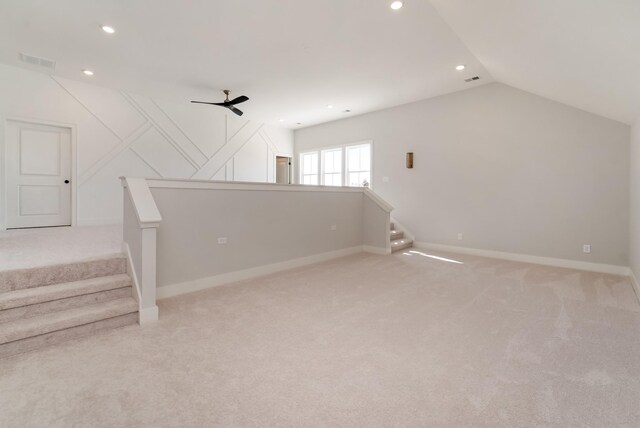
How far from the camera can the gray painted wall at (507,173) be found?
15.0 ft

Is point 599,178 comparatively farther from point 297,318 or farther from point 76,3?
point 76,3

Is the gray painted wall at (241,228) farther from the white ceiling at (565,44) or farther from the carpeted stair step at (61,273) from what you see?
the white ceiling at (565,44)

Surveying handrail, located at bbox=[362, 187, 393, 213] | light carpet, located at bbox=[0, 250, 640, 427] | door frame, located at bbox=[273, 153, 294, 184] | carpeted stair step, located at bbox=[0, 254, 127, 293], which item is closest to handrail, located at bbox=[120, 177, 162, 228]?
carpeted stair step, located at bbox=[0, 254, 127, 293]

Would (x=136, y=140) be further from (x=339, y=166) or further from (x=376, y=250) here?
(x=376, y=250)

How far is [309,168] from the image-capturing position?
912 centimetres

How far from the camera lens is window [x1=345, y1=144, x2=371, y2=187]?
7625 mm

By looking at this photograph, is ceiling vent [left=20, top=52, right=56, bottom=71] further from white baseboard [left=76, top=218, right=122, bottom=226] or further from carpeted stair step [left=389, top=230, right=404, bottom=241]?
carpeted stair step [left=389, top=230, right=404, bottom=241]

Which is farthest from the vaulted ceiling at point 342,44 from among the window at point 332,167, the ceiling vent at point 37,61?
the window at point 332,167

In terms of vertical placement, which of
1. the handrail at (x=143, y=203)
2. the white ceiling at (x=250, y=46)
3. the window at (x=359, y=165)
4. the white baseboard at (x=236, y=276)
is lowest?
the white baseboard at (x=236, y=276)

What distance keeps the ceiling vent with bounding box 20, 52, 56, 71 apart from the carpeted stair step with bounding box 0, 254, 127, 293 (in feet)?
13.4

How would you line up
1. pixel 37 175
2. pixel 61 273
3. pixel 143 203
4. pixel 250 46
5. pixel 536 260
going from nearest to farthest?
pixel 61 273 < pixel 143 203 < pixel 250 46 < pixel 536 260 < pixel 37 175

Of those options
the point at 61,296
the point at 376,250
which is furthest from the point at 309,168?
the point at 61,296

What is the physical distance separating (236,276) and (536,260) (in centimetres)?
518

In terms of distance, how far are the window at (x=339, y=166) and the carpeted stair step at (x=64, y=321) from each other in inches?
235
